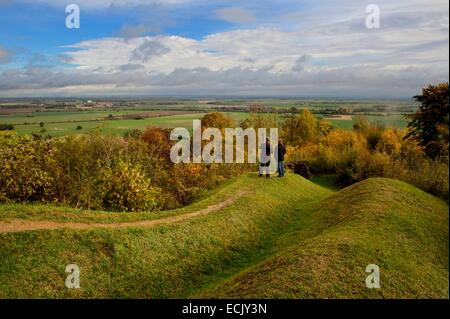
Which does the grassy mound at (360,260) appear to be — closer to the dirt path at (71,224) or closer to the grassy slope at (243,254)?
the grassy slope at (243,254)

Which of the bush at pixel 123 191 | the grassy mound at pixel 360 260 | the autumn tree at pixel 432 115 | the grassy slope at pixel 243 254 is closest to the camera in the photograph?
the grassy mound at pixel 360 260

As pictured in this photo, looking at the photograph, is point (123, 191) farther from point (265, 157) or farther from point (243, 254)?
point (265, 157)

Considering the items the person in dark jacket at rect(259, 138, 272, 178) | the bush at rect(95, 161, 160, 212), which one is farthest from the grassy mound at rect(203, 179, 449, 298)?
the bush at rect(95, 161, 160, 212)

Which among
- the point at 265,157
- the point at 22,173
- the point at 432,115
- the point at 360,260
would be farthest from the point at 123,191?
the point at 432,115

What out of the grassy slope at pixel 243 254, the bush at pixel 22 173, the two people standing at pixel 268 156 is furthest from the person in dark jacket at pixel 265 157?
the bush at pixel 22 173

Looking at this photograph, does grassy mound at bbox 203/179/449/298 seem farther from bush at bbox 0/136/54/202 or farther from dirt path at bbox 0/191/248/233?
bush at bbox 0/136/54/202
